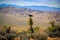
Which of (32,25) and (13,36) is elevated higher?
(32,25)

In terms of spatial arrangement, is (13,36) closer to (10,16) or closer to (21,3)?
(10,16)

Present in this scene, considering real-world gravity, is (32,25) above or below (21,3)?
below

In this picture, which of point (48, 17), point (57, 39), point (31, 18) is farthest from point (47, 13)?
point (57, 39)

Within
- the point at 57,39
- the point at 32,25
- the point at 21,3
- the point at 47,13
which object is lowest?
the point at 57,39

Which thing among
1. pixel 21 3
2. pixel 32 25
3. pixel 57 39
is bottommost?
pixel 57 39

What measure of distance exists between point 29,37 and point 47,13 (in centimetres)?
68

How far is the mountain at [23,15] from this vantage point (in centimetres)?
356

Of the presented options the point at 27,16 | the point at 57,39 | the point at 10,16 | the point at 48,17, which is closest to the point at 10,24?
the point at 10,16

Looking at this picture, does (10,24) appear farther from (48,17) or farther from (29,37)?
(48,17)

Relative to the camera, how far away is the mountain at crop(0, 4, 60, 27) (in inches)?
140

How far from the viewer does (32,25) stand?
3537 millimetres

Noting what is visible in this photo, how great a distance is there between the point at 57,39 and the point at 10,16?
1.17 metres

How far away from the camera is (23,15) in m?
3.61

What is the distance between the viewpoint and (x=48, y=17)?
11.8 feet
